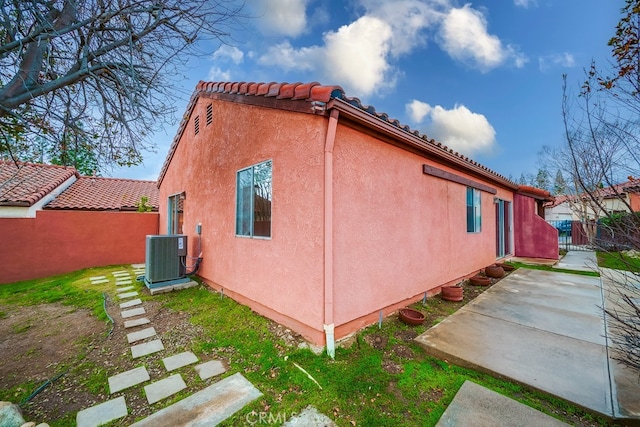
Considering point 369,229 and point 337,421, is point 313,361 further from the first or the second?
point 369,229

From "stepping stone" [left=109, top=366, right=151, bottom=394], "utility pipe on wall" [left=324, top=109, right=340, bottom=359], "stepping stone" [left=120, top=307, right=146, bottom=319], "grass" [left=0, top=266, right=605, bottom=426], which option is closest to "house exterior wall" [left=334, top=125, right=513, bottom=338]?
"utility pipe on wall" [left=324, top=109, right=340, bottom=359]

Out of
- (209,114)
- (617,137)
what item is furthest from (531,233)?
(209,114)

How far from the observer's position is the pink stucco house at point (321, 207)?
364 centimetres

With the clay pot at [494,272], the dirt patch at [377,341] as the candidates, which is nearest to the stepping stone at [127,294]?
the dirt patch at [377,341]

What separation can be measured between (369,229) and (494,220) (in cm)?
777

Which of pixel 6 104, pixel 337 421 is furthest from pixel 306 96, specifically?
pixel 337 421

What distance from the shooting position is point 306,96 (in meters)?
3.61

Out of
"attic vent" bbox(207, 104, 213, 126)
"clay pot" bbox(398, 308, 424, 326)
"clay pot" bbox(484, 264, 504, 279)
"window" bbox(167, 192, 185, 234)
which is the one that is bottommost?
"clay pot" bbox(398, 308, 424, 326)

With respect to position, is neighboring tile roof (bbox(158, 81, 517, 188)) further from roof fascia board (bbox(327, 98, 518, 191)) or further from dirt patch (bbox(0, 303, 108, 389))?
dirt patch (bbox(0, 303, 108, 389))

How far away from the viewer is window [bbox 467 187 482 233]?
7531 mm

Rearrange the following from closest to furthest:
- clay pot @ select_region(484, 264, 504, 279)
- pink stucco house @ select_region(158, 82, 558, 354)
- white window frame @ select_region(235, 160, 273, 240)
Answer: pink stucco house @ select_region(158, 82, 558, 354) → white window frame @ select_region(235, 160, 273, 240) → clay pot @ select_region(484, 264, 504, 279)

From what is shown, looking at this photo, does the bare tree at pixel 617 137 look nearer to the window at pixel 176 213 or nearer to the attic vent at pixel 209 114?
the attic vent at pixel 209 114

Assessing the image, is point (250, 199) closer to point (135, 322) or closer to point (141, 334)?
point (141, 334)

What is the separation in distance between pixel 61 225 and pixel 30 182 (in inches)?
127
